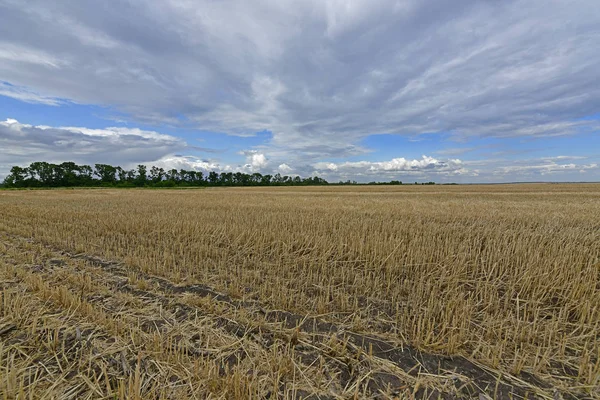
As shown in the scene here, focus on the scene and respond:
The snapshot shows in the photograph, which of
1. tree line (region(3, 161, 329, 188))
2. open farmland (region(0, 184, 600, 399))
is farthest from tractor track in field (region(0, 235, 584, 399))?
tree line (region(3, 161, 329, 188))

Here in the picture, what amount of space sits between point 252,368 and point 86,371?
4.50ft

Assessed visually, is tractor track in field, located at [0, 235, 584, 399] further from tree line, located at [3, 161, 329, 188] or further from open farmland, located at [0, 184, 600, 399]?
tree line, located at [3, 161, 329, 188]

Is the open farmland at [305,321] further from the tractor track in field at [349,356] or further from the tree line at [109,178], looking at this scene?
the tree line at [109,178]

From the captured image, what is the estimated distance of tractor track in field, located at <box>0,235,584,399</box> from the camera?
6.83 feet

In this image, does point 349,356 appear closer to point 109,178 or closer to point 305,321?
point 305,321

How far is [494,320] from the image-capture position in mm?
3064

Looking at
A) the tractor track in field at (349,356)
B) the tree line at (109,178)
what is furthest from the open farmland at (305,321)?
the tree line at (109,178)

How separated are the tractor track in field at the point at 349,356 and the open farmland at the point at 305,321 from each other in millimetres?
14

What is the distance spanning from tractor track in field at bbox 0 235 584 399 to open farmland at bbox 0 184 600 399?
1 cm

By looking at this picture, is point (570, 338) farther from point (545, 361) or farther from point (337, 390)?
point (337, 390)

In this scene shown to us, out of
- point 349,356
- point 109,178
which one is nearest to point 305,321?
point 349,356

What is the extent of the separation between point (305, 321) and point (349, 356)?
771 millimetres

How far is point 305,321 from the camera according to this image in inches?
122

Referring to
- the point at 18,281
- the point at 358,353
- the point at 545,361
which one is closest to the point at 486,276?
the point at 545,361
